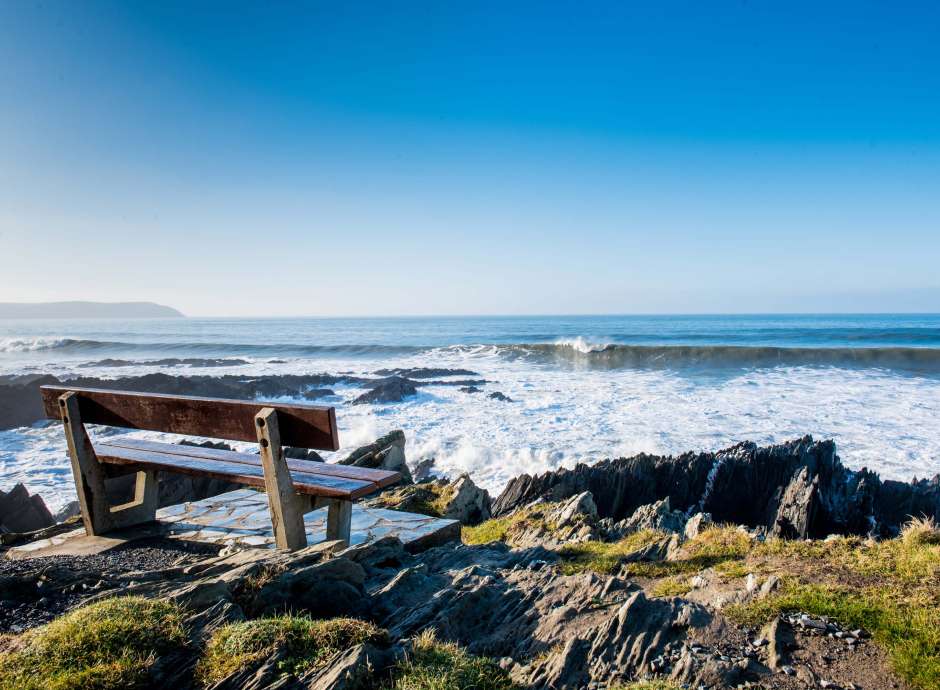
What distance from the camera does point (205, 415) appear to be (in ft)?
11.8

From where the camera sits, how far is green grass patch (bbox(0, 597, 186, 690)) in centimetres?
200

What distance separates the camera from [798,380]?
21812 millimetres

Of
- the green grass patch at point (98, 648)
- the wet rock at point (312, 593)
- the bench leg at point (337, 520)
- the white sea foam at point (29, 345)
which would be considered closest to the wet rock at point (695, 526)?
the bench leg at point (337, 520)

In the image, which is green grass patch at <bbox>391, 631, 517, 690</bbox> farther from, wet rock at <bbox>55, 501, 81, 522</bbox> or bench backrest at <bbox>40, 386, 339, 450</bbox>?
wet rock at <bbox>55, 501, 81, 522</bbox>

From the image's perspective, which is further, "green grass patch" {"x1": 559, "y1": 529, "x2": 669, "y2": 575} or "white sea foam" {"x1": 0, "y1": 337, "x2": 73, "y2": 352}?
"white sea foam" {"x1": 0, "y1": 337, "x2": 73, "y2": 352}

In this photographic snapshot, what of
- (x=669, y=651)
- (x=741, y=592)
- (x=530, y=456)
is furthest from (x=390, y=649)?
(x=530, y=456)

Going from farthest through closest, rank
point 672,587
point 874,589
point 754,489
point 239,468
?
point 754,489, point 239,468, point 672,587, point 874,589

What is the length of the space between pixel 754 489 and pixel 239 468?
749 centimetres

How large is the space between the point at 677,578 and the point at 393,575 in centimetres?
214

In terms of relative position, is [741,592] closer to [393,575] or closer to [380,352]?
[393,575]

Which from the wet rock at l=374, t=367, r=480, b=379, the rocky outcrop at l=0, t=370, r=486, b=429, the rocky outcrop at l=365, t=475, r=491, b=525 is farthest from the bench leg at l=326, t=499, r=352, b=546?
the wet rock at l=374, t=367, r=480, b=379

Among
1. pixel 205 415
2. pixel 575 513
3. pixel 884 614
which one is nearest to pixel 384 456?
pixel 575 513

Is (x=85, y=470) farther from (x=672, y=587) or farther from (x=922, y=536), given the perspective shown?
(x=922, y=536)

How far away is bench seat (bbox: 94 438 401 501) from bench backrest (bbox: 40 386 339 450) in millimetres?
451
